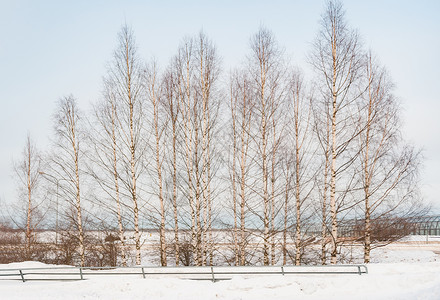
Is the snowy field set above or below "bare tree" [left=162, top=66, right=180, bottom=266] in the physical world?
below

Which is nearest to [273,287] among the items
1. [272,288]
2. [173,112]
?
[272,288]

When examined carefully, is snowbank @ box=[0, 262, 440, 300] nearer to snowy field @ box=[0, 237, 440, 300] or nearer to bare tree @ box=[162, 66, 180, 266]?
snowy field @ box=[0, 237, 440, 300]

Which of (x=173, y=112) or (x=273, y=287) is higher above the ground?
(x=173, y=112)

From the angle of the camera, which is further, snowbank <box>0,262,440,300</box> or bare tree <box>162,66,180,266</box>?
bare tree <box>162,66,180,266</box>

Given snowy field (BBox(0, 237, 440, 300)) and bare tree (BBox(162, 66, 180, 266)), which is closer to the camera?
snowy field (BBox(0, 237, 440, 300))

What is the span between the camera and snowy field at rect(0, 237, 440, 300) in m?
10.7

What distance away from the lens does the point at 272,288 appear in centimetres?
1173

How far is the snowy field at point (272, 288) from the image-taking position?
1068 cm

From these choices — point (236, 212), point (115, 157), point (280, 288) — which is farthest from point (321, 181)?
point (115, 157)

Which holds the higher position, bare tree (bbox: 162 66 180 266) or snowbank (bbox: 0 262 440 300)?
bare tree (bbox: 162 66 180 266)

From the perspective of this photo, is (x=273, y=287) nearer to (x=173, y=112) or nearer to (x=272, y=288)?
(x=272, y=288)

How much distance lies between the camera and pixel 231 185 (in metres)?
18.8

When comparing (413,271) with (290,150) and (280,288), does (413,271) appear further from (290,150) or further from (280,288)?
(290,150)

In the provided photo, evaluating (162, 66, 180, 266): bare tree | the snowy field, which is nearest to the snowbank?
the snowy field
